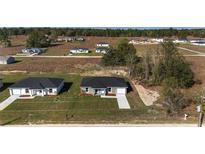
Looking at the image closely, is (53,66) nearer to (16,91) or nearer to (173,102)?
(16,91)

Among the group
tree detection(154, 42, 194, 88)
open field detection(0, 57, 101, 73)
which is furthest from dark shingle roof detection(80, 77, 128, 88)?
open field detection(0, 57, 101, 73)

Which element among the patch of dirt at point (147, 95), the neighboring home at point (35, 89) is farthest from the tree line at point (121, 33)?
the neighboring home at point (35, 89)

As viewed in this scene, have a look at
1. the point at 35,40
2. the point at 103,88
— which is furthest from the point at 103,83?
the point at 35,40

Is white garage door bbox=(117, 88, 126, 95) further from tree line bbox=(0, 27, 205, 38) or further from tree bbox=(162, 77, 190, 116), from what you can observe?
tree line bbox=(0, 27, 205, 38)

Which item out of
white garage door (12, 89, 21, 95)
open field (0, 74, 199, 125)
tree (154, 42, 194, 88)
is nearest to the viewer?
open field (0, 74, 199, 125)
